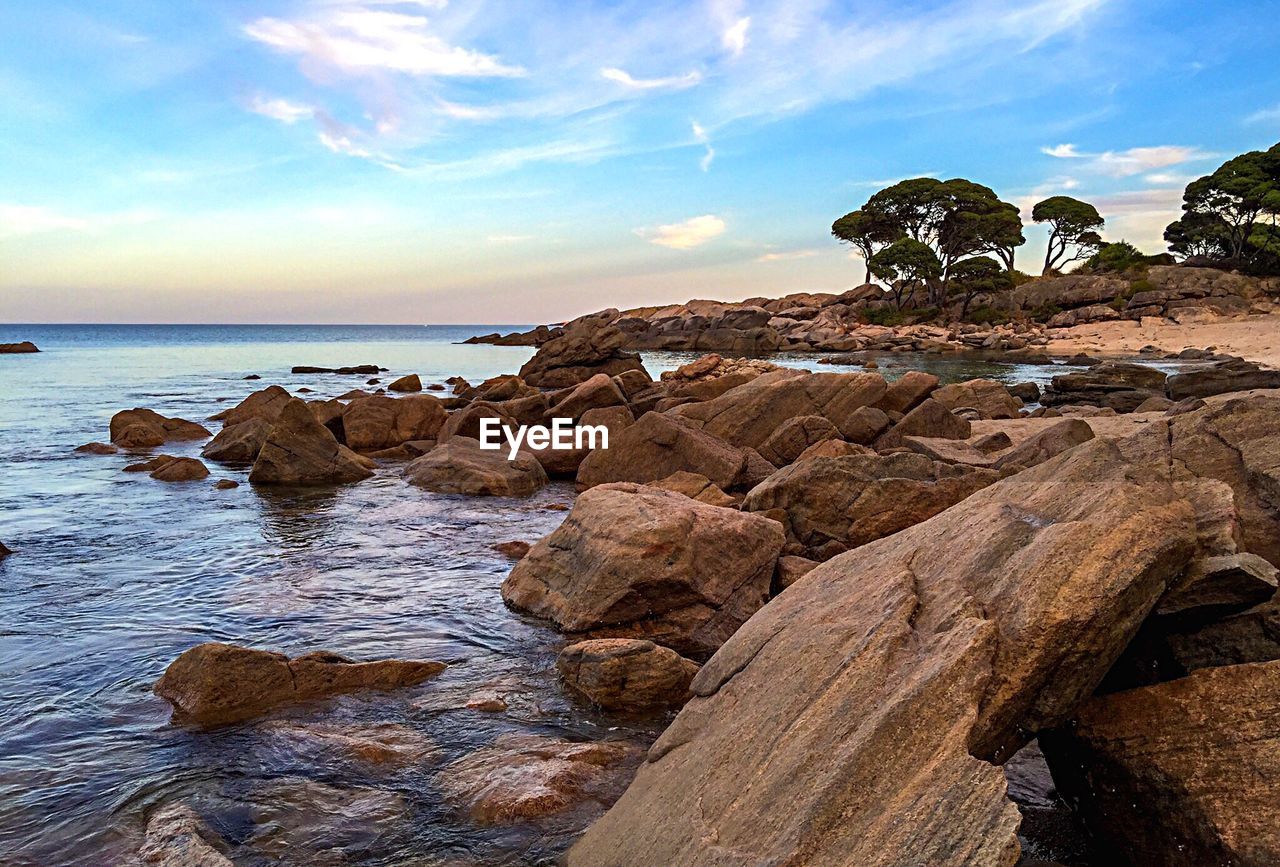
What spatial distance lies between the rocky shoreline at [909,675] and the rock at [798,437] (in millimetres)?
7407

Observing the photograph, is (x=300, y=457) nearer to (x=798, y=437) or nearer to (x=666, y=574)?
(x=798, y=437)

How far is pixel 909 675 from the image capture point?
5.15 meters

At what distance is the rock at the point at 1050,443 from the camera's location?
583 inches

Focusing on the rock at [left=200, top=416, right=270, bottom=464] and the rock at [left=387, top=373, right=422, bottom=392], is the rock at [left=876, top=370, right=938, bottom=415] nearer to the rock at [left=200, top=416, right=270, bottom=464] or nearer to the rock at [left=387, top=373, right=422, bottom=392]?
the rock at [left=200, top=416, right=270, bottom=464]

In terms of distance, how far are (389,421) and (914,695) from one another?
24273 mm

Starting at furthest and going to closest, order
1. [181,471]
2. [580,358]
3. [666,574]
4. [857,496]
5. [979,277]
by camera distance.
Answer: [979,277]
[580,358]
[181,471]
[857,496]
[666,574]

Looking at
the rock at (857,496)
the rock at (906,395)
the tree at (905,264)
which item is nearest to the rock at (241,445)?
the rock at (906,395)

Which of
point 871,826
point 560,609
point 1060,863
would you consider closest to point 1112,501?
point 1060,863

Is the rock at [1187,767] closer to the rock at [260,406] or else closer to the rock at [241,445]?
the rock at [241,445]

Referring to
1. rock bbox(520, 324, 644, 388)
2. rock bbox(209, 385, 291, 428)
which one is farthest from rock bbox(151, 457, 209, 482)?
rock bbox(520, 324, 644, 388)

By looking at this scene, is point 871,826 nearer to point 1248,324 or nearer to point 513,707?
point 513,707

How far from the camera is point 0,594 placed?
42.1 ft

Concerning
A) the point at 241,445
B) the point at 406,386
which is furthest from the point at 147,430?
the point at 406,386

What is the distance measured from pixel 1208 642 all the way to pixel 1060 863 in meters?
1.77
